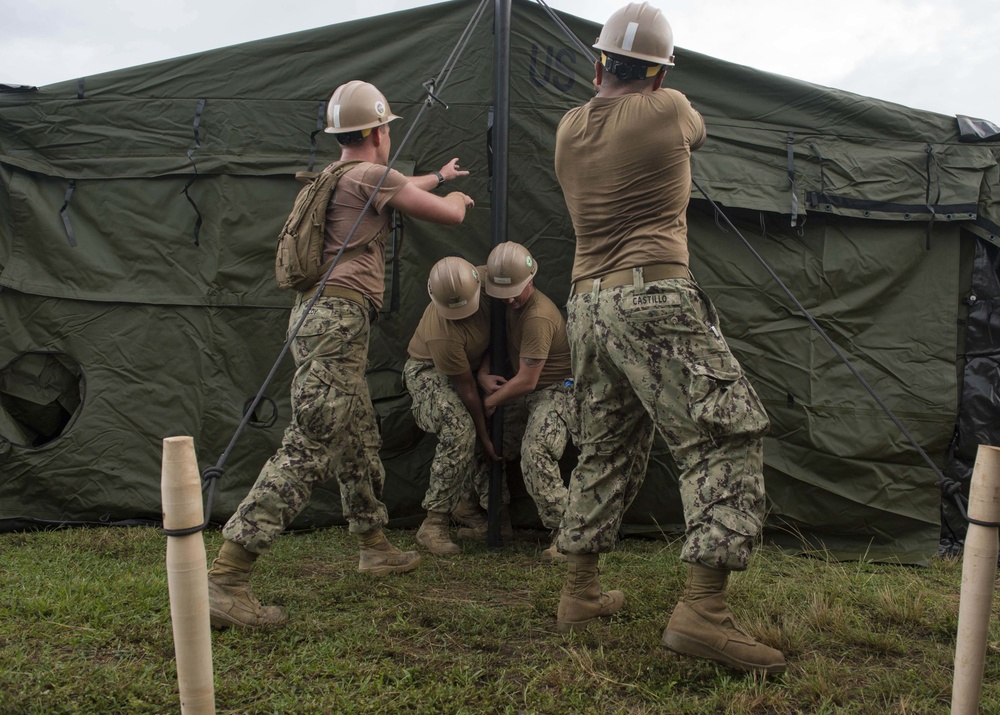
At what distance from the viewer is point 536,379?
423 centimetres

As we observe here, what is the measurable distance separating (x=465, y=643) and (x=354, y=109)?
2171 millimetres

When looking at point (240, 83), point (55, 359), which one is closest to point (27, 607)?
point (55, 359)

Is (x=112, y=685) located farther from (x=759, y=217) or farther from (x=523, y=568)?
(x=759, y=217)

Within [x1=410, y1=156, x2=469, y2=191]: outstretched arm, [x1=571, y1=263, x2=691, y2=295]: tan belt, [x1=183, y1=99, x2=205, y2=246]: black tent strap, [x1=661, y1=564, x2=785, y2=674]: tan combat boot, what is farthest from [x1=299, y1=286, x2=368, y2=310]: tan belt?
[x1=661, y1=564, x2=785, y2=674]: tan combat boot

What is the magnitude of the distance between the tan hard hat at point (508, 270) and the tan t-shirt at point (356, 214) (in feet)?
2.53

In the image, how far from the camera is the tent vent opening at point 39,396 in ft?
15.3

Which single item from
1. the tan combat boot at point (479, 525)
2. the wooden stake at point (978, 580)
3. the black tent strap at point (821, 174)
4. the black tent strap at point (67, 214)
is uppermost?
the black tent strap at point (821, 174)

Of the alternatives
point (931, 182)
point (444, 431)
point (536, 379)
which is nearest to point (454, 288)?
point (536, 379)

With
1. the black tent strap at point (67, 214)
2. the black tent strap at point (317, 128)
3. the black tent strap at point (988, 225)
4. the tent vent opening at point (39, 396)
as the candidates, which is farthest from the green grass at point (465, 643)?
the black tent strap at point (317, 128)

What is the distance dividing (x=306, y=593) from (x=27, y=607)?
3.25 feet

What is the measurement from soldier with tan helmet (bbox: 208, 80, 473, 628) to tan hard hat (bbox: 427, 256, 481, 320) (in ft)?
1.28

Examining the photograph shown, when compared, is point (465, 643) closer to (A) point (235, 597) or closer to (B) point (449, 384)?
(A) point (235, 597)

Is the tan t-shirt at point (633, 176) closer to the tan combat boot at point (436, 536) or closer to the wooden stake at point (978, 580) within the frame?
the wooden stake at point (978, 580)

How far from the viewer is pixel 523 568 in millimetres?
3951
